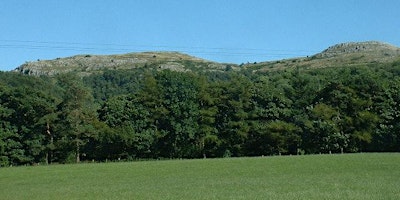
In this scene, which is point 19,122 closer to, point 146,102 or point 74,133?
point 74,133

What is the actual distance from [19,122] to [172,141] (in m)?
27.1

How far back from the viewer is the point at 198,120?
101m

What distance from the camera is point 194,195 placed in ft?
107

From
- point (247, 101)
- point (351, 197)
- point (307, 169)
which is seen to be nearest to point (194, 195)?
point (351, 197)

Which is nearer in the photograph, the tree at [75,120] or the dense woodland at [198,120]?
the dense woodland at [198,120]

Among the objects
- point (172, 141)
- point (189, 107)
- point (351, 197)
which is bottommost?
point (172, 141)

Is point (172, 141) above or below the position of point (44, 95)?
below

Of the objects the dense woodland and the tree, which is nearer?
the dense woodland

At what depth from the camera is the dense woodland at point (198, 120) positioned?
93.1 m

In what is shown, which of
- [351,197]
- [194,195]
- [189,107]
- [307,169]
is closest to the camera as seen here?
[351,197]

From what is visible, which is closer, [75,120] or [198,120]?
[75,120]

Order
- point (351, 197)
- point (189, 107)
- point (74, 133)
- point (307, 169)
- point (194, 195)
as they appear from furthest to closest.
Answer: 1. point (189, 107)
2. point (74, 133)
3. point (307, 169)
4. point (194, 195)
5. point (351, 197)

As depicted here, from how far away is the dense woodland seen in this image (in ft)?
306

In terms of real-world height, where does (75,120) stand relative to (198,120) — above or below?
above
